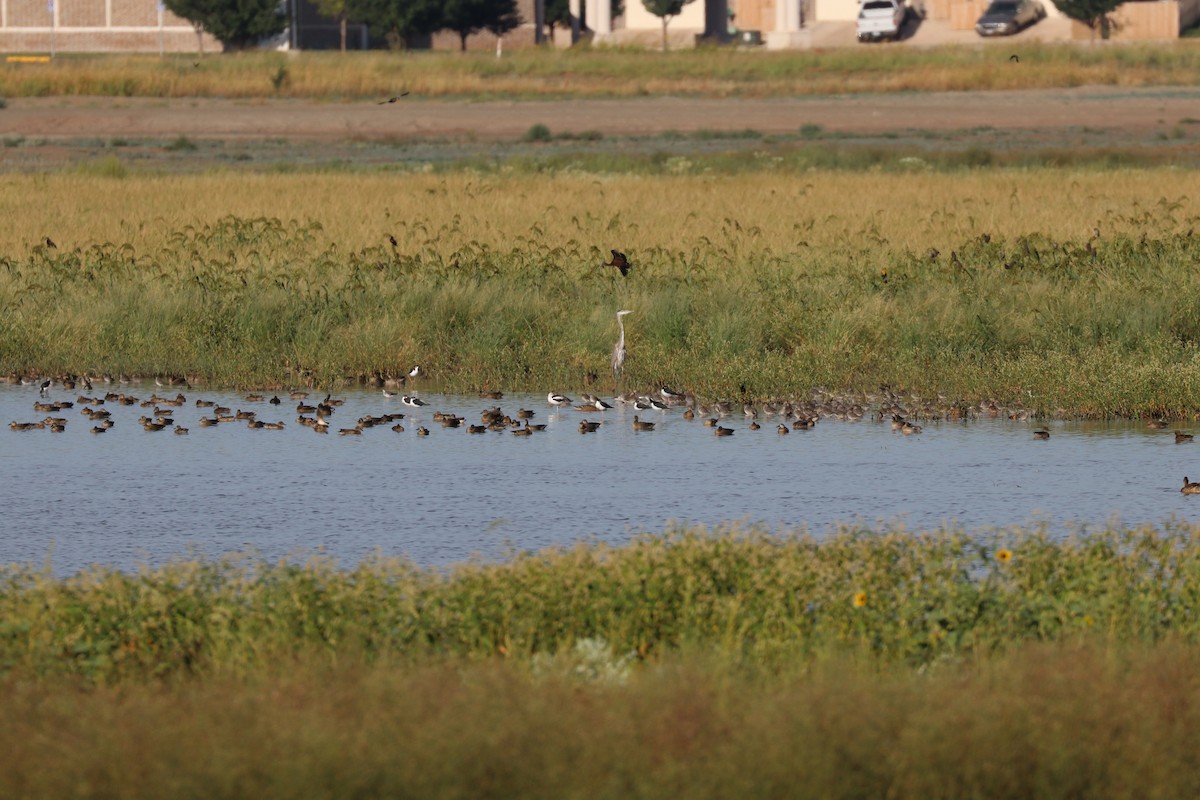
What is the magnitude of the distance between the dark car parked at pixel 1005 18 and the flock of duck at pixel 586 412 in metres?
67.3

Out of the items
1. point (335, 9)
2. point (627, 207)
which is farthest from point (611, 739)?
point (335, 9)

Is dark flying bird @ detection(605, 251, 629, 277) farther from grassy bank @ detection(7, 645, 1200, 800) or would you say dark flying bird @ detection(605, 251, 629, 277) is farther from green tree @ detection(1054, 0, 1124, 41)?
green tree @ detection(1054, 0, 1124, 41)

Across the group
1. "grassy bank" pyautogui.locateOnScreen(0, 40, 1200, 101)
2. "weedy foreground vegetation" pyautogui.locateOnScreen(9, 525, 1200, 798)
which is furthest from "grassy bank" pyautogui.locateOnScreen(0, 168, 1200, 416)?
"grassy bank" pyautogui.locateOnScreen(0, 40, 1200, 101)

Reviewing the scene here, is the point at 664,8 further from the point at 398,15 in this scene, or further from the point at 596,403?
the point at 596,403

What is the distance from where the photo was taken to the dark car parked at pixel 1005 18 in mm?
81188

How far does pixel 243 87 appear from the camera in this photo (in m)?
64.2

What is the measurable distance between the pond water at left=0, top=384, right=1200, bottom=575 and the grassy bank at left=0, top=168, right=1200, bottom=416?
1.26 m

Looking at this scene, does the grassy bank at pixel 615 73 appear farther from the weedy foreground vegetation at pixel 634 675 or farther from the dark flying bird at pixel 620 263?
the weedy foreground vegetation at pixel 634 675

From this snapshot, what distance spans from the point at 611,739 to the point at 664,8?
87.2 m

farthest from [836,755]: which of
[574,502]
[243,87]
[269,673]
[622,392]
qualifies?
[243,87]

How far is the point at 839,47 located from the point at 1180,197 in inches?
2098

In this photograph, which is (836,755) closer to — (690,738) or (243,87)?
(690,738)

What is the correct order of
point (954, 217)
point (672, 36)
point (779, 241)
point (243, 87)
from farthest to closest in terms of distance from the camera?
point (672, 36), point (243, 87), point (954, 217), point (779, 241)

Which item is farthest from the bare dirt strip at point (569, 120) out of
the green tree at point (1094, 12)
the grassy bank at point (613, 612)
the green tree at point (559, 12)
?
the green tree at point (559, 12)
